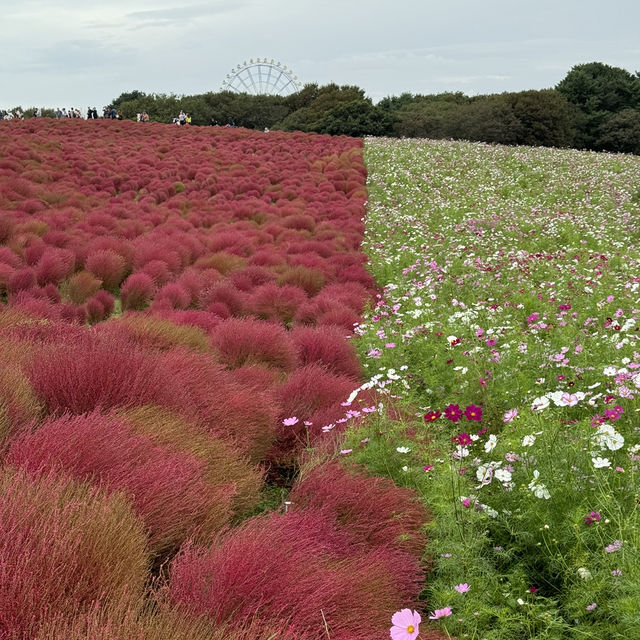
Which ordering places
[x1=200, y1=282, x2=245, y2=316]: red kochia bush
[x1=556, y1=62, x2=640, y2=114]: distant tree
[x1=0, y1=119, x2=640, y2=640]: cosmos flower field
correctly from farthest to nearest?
[x1=556, y1=62, x2=640, y2=114]: distant tree < [x1=200, y1=282, x2=245, y2=316]: red kochia bush < [x1=0, y1=119, x2=640, y2=640]: cosmos flower field

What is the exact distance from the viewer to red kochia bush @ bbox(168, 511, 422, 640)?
Answer: 6.59 ft

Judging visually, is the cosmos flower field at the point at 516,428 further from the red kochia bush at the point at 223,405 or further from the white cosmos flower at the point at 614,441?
the red kochia bush at the point at 223,405

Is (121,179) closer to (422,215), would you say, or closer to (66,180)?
(66,180)

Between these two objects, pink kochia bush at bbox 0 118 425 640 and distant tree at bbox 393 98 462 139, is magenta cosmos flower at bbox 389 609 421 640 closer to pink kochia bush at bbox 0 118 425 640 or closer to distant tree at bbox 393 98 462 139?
pink kochia bush at bbox 0 118 425 640

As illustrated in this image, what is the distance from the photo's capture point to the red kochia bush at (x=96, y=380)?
10.6ft

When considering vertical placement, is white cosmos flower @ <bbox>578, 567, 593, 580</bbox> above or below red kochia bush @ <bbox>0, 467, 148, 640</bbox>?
below

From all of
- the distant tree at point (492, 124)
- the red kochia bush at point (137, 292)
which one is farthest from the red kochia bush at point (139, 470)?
the distant tree at point (492, 124)

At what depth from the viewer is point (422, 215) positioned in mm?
12742

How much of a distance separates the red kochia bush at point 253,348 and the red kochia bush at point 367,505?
1.93m

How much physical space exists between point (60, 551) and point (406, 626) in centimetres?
104

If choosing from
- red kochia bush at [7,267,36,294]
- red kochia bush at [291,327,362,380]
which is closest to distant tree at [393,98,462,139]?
red kochia bush at [7,267,36,294]

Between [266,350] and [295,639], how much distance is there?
3314 millimetres

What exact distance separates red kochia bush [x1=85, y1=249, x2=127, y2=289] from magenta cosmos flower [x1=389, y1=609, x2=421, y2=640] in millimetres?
7225

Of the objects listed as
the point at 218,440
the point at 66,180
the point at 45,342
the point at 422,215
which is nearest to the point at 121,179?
the point at 66,180
